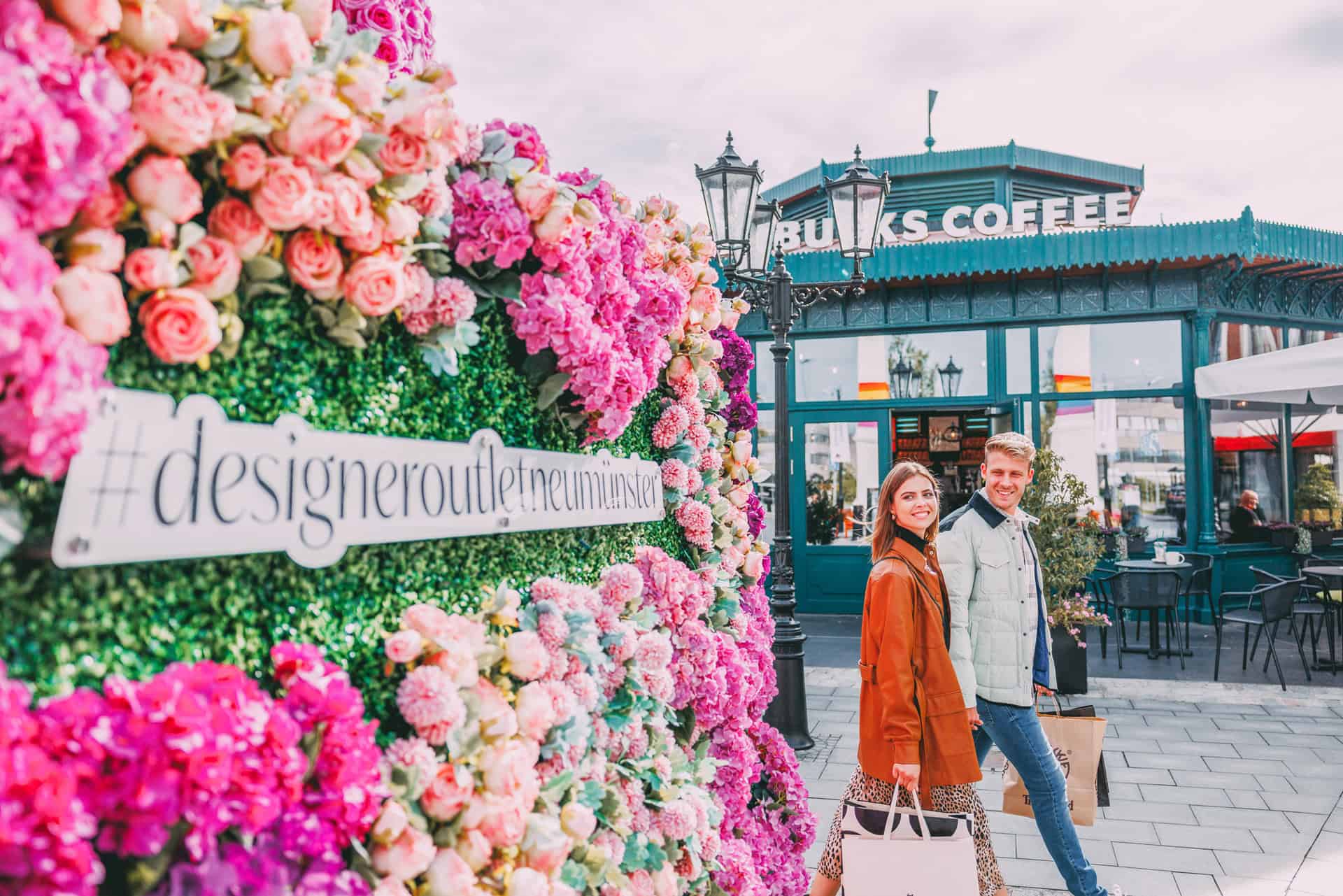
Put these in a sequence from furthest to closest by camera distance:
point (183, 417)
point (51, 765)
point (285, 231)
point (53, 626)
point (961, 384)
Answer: point (961, 384) < point (285, 231) < point (183, 417) < point (53, 626) < point (51, 765)

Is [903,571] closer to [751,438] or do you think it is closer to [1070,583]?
[751,438]

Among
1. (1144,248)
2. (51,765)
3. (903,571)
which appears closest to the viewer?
(51,765)

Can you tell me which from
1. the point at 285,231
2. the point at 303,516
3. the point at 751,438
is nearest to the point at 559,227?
the point at 285,231

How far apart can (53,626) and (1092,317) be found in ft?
34.6

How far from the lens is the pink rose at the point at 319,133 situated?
1.26 m

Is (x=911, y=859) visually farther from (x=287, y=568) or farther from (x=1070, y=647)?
(x=1070, y=647)

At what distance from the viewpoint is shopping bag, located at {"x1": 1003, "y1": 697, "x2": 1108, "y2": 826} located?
3.70m

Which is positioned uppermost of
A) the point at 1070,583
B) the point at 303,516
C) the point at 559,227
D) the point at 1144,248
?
the point at 1144,248

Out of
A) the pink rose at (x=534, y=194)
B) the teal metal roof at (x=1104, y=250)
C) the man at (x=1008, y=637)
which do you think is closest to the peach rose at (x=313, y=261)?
the pink rose at (x=534, y=194)

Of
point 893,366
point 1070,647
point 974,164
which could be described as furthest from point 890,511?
point 974,164

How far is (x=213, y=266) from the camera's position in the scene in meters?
1.19

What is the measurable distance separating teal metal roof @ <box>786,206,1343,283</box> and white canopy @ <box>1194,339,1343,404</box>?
1.33 m

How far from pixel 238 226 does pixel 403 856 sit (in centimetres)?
95

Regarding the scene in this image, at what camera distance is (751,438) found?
350cm
